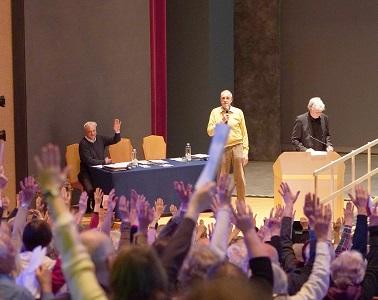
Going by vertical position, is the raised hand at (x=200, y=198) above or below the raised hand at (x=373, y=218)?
above

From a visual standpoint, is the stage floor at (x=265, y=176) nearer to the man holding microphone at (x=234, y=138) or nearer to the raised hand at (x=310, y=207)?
the man holding microphone at (x=234, y=138)

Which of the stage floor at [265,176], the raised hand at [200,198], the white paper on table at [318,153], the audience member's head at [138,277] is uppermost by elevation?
the raised hand at [200,198]

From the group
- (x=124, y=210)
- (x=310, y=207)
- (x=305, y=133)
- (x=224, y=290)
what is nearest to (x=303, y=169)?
(x=305, y=133)

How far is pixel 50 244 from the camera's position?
15.5 feet

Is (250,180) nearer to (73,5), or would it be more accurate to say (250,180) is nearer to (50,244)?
(73,5)

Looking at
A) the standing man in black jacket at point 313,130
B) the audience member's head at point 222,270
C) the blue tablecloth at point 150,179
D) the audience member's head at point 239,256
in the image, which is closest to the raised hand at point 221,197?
the audience member's head at point 239,256

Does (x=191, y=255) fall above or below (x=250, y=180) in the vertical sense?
above

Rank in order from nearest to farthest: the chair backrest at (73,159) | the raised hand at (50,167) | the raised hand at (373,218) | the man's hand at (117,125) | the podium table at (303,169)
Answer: the raised hand at (50,167) < the raised hand at (373,218) < the podium table at (303,169) < the chair backrest at (73,159) < the man's hand at (117,125)

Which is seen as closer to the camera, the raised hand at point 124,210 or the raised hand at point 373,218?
the raised hand at point 124,210

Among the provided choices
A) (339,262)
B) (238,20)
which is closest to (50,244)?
(339,262)

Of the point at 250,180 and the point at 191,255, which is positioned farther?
the point at 250,180

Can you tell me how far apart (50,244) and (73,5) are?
7.07 meters

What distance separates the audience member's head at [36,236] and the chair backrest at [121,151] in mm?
7224

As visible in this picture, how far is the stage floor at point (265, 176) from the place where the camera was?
12.7 m
